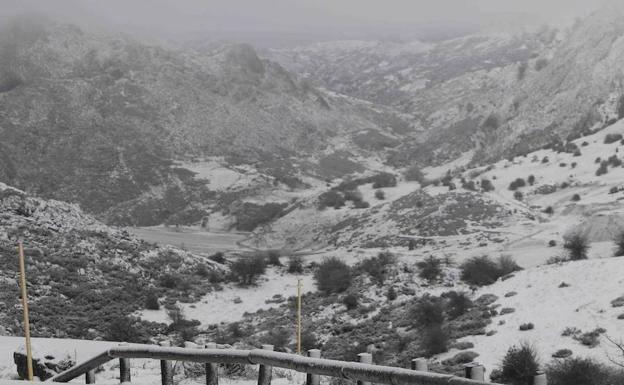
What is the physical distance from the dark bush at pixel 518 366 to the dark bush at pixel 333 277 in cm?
1444

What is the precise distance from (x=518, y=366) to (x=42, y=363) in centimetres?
1006

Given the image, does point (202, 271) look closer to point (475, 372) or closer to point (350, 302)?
point (350, 302)

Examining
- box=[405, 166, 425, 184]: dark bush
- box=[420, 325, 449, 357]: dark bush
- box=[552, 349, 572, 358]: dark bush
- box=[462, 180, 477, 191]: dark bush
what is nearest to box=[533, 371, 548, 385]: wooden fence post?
box=[552, 349, 572, 358]: dark bush

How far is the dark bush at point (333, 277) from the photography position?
1187 inches

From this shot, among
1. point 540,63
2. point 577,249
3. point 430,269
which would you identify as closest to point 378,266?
point 430,269

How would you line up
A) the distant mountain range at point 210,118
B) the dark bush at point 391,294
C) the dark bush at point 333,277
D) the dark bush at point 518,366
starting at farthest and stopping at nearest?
the distant mountain range at point 210,118
the dark bush at point 333,277
the dark bush at point 391,294
the dark bush at point 518,366

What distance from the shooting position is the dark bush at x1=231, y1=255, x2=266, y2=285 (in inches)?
1316

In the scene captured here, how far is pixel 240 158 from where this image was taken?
229 ft

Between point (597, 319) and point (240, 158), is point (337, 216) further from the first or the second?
point (597, 319)

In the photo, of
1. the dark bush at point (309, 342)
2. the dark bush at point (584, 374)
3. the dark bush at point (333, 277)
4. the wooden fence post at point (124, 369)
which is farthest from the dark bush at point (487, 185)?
the wooden fence post at point (124, 369)

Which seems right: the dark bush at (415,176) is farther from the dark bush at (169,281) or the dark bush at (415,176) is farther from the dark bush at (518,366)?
the dark bush at (518,366)

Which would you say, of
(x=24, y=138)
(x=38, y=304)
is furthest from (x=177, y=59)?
(x=38, y=304)

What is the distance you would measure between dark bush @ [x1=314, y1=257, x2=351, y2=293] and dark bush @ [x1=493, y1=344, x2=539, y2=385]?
47.4 feet

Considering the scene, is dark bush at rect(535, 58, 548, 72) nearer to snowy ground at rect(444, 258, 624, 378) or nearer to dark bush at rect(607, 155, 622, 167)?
dark bush at rect(607, 155, 622, 167)
